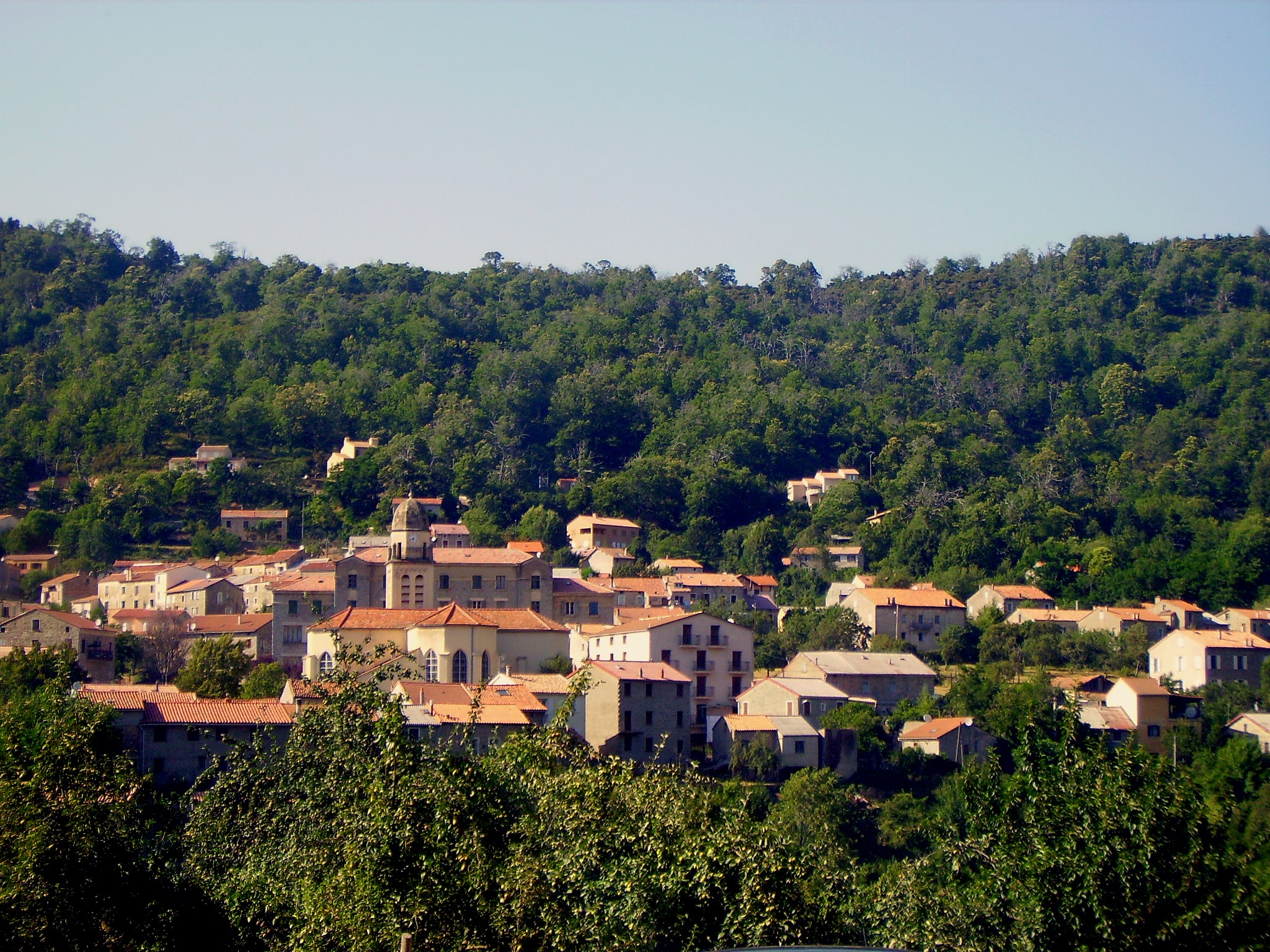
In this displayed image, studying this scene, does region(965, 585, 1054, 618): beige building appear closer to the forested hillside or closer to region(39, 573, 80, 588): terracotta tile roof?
the forested hillside

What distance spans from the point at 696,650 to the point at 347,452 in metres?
51.7

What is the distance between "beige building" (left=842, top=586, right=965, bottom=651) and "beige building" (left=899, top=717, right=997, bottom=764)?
19454 millimetres

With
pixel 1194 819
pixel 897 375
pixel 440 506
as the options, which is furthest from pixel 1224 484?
pixel 1194 819

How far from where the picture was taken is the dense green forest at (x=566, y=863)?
55.1 feet

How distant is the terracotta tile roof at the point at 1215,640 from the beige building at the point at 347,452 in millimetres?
52242

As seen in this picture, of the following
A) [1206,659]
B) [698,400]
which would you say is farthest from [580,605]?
[698,400]

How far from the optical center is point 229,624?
2840 inches

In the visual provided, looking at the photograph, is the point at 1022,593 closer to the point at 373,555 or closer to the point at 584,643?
the point at 584,643

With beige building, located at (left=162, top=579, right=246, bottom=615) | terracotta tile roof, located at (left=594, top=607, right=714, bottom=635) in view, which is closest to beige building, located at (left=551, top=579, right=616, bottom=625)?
terracotta tile roof, located at (left=594, top=607, right=714, bottom=635)

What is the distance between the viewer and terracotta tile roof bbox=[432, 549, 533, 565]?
68688 mm

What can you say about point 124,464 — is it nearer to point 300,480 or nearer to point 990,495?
point 300,480

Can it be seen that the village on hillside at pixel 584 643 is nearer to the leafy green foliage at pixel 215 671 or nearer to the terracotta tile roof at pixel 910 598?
the terracotta tile roof at pixel 910 598

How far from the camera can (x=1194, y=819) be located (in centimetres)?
1766

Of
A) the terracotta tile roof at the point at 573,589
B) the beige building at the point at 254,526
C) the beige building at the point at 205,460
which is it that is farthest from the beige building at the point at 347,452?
the terracotta tile roof at the point at 573,589
